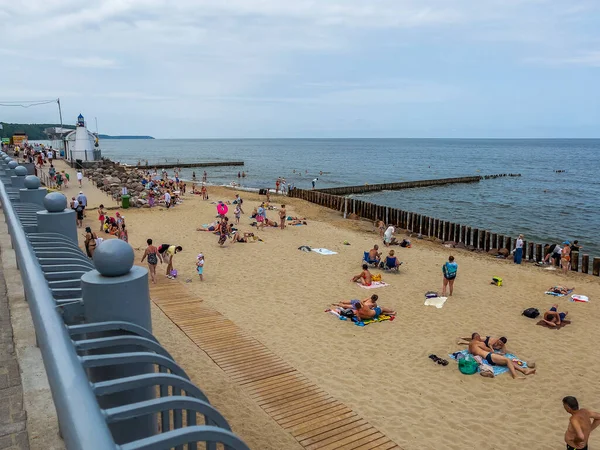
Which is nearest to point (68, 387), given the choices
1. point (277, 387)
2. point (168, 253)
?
point (277, 387)

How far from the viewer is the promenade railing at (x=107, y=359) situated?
1420 mm

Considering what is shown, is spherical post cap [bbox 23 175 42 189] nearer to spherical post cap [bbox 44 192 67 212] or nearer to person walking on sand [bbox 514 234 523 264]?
spherical post cap [bbox 44 192 67 212]

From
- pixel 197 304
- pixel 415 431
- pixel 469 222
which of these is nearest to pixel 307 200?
pixel 469 222

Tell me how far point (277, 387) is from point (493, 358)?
463 cm

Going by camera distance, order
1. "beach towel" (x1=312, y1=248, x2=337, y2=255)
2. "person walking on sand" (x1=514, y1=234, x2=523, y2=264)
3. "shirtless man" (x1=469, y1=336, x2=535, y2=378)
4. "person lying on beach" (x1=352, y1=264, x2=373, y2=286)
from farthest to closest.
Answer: "person walking on sand" (x1=514, y1=234, x2=523, y2=264) < "beach towel" (x1=312, y1=248, x2=337, y2=255) < "person lying on beach" (x1=352, y1=264, x2=373, y2=286) < "shirtless man" (x1=469, y1=336, x2=535, y2=378)

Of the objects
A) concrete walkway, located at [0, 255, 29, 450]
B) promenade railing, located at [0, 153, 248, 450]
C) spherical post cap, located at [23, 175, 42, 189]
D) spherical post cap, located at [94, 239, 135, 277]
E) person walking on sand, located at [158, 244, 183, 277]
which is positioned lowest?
→ person walking on sand, located at [158, 244, 183, 277]

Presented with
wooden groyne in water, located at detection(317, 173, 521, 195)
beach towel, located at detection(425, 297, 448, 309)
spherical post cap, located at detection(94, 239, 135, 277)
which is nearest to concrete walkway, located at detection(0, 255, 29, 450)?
spherical post cap, located at detection(94, 239, 135, 277)

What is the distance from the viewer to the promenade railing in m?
1.42

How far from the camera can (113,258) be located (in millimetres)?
2510

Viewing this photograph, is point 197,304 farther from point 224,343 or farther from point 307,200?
point 307,200

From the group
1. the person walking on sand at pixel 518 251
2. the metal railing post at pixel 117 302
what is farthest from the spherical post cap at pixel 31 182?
the person walking on sand at pixel 518 251

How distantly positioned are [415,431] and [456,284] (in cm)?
908

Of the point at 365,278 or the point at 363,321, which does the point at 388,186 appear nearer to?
the point at 365,278

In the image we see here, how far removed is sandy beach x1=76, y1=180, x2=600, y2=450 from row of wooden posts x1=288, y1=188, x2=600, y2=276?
1996 mm
